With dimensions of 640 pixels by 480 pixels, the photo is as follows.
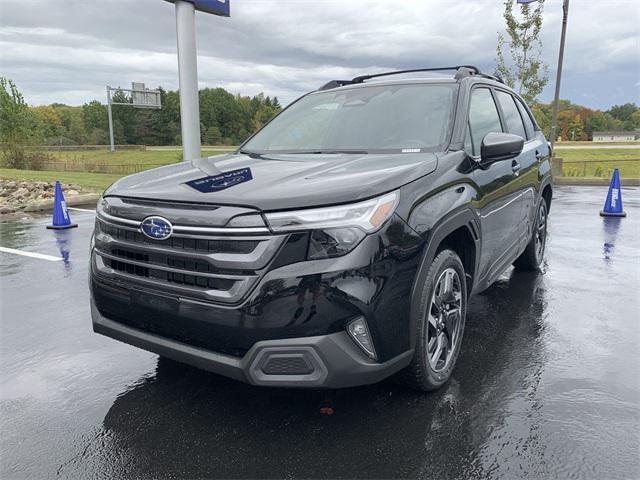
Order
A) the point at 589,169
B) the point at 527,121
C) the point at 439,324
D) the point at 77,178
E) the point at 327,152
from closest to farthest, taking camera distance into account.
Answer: the point at 439,324 < the point at 327,152 < the point at 527,121 < the point at 77,178 < the point at 589,169

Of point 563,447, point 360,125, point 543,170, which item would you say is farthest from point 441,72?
point 563,447

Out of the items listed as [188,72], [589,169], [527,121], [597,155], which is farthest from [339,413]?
[597,155]

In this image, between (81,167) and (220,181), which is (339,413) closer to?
(220,181)

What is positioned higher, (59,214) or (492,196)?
(492,196)

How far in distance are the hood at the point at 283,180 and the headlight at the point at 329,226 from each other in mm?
41

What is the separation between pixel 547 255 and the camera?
6.80m

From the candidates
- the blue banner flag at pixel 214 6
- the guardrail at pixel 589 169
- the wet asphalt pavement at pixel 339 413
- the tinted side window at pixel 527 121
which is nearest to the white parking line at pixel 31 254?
the wet asphalt pavement at pixel 339 413

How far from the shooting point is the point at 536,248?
5.84 m

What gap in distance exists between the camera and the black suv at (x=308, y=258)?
7.89 feet

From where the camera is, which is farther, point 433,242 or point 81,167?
point 81,167

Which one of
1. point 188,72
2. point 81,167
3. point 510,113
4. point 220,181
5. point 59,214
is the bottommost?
point 81,167

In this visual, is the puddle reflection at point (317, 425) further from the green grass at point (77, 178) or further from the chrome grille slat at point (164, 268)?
the green grass at point (77, 178)

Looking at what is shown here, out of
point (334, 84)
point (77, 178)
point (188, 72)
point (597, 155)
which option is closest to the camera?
point (334, 84)

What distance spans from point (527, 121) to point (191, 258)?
4.42 metres
